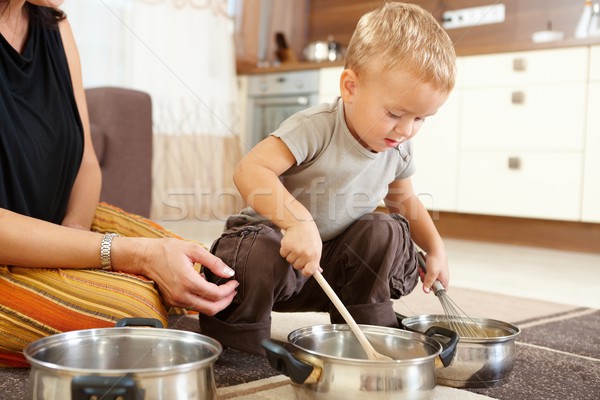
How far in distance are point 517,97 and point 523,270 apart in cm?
95

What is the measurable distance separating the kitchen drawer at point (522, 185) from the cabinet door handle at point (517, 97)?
0.76 ft

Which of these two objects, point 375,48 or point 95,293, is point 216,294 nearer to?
A: point 95,293

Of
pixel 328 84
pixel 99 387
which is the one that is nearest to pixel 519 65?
pixel 328 84

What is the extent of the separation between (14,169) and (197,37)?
258 centimetres

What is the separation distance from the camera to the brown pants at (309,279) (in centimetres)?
93

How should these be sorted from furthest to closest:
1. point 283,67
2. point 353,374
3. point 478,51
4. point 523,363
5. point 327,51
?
point 327,51, point 283,67, point 478,51, point 523,363, point 353,374

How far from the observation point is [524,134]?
2844 millimetres

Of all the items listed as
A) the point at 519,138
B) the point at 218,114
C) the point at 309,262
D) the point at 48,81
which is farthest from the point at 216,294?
the point at 218,114

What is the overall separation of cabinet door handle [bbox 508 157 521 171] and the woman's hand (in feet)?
7.33

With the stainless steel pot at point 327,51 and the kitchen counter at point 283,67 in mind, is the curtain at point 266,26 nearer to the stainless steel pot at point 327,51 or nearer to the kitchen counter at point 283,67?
the kitchen counter at point 283,67

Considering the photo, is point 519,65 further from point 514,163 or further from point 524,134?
point 514,163

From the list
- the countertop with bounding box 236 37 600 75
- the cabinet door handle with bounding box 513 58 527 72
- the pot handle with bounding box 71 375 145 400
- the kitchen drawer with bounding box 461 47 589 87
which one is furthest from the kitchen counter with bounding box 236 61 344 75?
the pot handle with bounding box 71 375 145 400

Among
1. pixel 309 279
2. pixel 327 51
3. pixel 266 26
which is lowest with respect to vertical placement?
pixel 309 279

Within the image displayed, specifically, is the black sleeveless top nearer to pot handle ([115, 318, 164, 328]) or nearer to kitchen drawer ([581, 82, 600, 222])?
pot handle ([115, 318, 164, 328])
